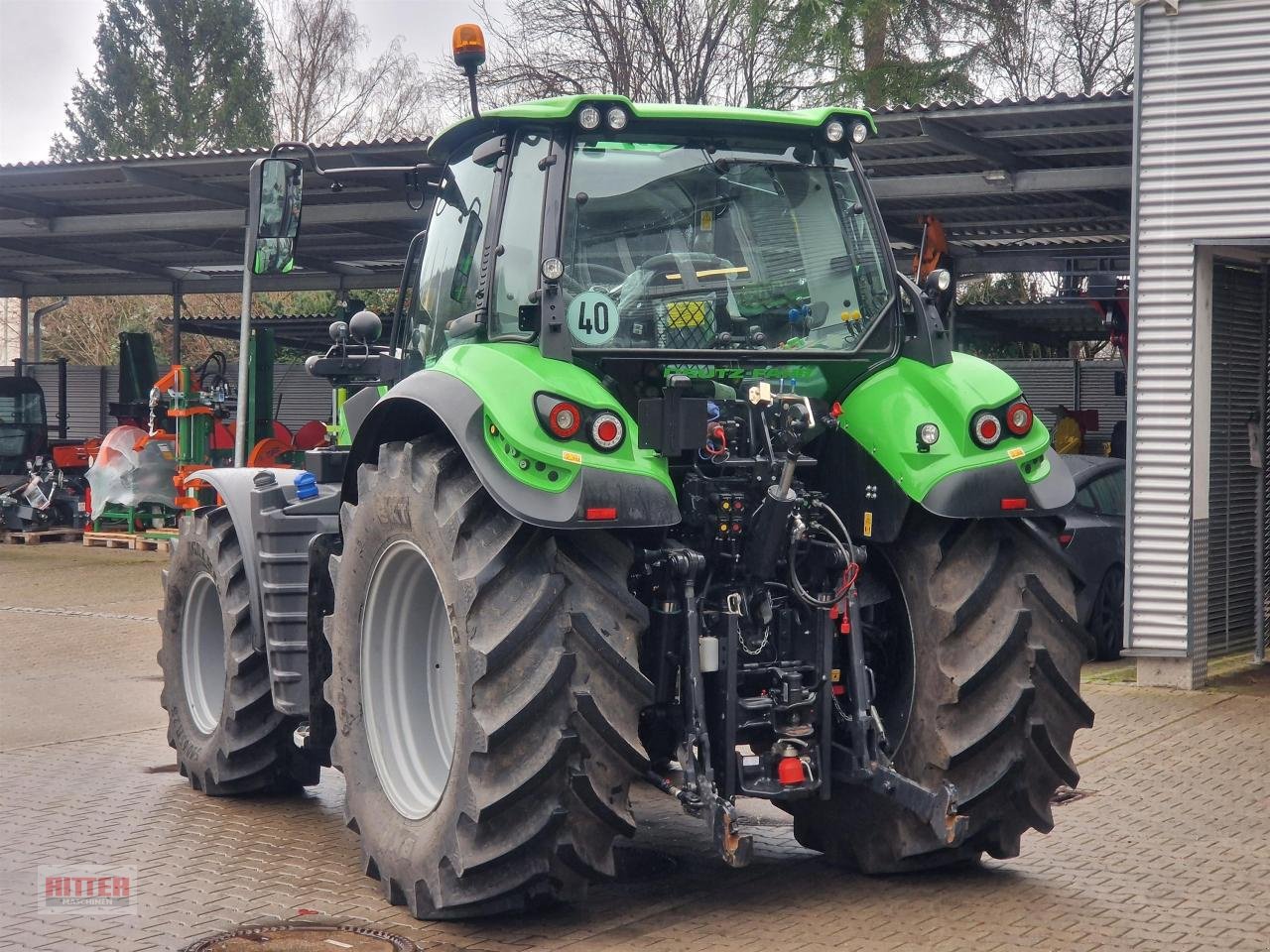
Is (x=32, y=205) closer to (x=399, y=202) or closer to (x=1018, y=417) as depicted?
(x=399, y=202)

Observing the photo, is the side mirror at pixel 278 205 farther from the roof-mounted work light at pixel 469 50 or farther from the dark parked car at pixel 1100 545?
the dark parked car at pixel 1100 545

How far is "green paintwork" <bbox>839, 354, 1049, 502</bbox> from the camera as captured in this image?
18.2 ft

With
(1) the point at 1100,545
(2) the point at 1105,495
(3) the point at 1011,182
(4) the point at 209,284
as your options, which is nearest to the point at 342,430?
(1) the point at 1100,545

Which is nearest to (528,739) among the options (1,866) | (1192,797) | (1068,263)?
(1,866)

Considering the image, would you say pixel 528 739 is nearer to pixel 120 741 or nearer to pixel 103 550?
pixel 120 741

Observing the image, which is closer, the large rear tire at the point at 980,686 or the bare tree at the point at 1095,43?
the large rear tire at the point at 980,686

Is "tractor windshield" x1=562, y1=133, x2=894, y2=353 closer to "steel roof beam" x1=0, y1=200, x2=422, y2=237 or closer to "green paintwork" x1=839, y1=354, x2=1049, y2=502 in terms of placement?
"green paintwork" x1=839, y1=354, x2=1049, y2=502

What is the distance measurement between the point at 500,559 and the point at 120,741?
4.74 m

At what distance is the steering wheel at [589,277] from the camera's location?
5.49 meters

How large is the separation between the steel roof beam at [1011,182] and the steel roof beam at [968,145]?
18 cm

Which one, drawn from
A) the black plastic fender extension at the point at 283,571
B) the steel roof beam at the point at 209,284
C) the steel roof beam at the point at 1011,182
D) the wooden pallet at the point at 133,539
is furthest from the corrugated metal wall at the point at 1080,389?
the black plastic fender extension at the point at 283,571

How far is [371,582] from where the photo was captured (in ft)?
19.0

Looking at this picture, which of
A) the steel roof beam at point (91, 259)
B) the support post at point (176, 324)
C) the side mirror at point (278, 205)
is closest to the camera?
the side mirror at point (278, 205)

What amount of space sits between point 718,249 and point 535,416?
1155 millimetres
